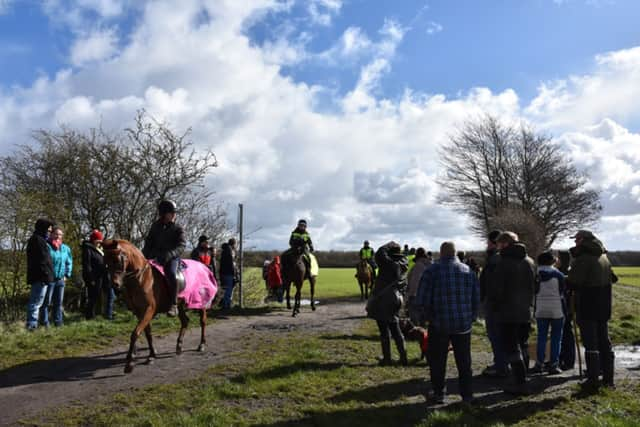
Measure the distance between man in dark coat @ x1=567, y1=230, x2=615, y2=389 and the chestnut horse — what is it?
6.24 m

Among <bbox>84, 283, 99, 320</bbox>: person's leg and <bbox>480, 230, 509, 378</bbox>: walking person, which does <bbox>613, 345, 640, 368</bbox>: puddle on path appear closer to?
<bbox>480, 230, 509, 378</bbox>: walking person

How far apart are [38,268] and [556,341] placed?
9772mm

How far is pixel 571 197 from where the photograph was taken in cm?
3709

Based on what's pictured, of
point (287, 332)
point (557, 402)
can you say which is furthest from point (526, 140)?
point (557, 402)

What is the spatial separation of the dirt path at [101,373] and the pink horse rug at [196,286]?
0.90 m

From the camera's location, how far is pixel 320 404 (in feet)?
21.6

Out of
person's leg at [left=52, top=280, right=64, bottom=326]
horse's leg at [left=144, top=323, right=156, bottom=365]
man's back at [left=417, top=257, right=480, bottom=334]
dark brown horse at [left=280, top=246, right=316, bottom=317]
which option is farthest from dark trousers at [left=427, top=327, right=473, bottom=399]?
dark brown horse at [left=280, top=246, right=316, bottom=317]

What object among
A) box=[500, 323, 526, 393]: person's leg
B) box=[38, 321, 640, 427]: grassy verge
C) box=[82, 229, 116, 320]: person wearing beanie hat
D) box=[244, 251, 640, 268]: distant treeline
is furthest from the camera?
box=[244, 251, 640, 268]: distant treeline

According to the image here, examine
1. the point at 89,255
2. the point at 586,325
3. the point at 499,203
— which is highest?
the point at 499,203

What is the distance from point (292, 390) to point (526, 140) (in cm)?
3651

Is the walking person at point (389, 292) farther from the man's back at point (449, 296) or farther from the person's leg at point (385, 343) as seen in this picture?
the man's back at point (449, 296)

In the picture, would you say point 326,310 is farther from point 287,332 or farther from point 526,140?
point 526,140

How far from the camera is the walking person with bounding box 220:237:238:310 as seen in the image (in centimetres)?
1595

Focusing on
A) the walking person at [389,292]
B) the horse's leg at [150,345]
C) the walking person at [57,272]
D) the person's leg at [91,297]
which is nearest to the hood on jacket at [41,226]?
the walking person at [57,272]
